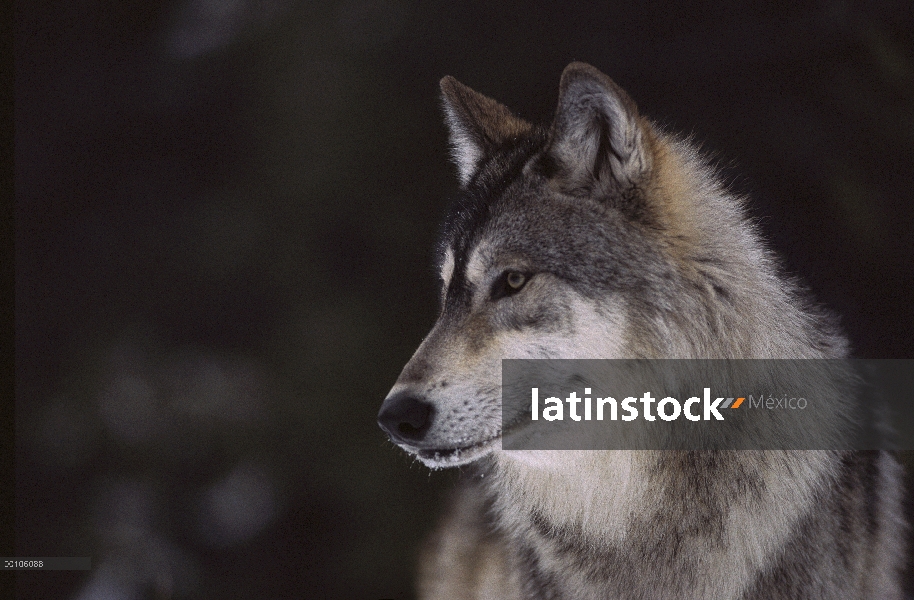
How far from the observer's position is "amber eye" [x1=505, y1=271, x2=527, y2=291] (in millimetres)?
1428

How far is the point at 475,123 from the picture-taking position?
1703 mm

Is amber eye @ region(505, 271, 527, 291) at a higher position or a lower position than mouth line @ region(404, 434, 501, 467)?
higher

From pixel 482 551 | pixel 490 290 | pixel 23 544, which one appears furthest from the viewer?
pixel 23 544

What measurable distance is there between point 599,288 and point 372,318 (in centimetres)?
91

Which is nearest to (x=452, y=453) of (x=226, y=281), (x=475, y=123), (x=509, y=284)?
(x=509, y=284)

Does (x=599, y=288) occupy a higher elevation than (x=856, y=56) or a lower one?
lower

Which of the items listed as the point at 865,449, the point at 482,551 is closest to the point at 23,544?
the point at 482,551

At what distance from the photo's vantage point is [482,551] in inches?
72.4

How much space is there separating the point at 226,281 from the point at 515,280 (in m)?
1.02

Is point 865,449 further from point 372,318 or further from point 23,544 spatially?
point 23,544
